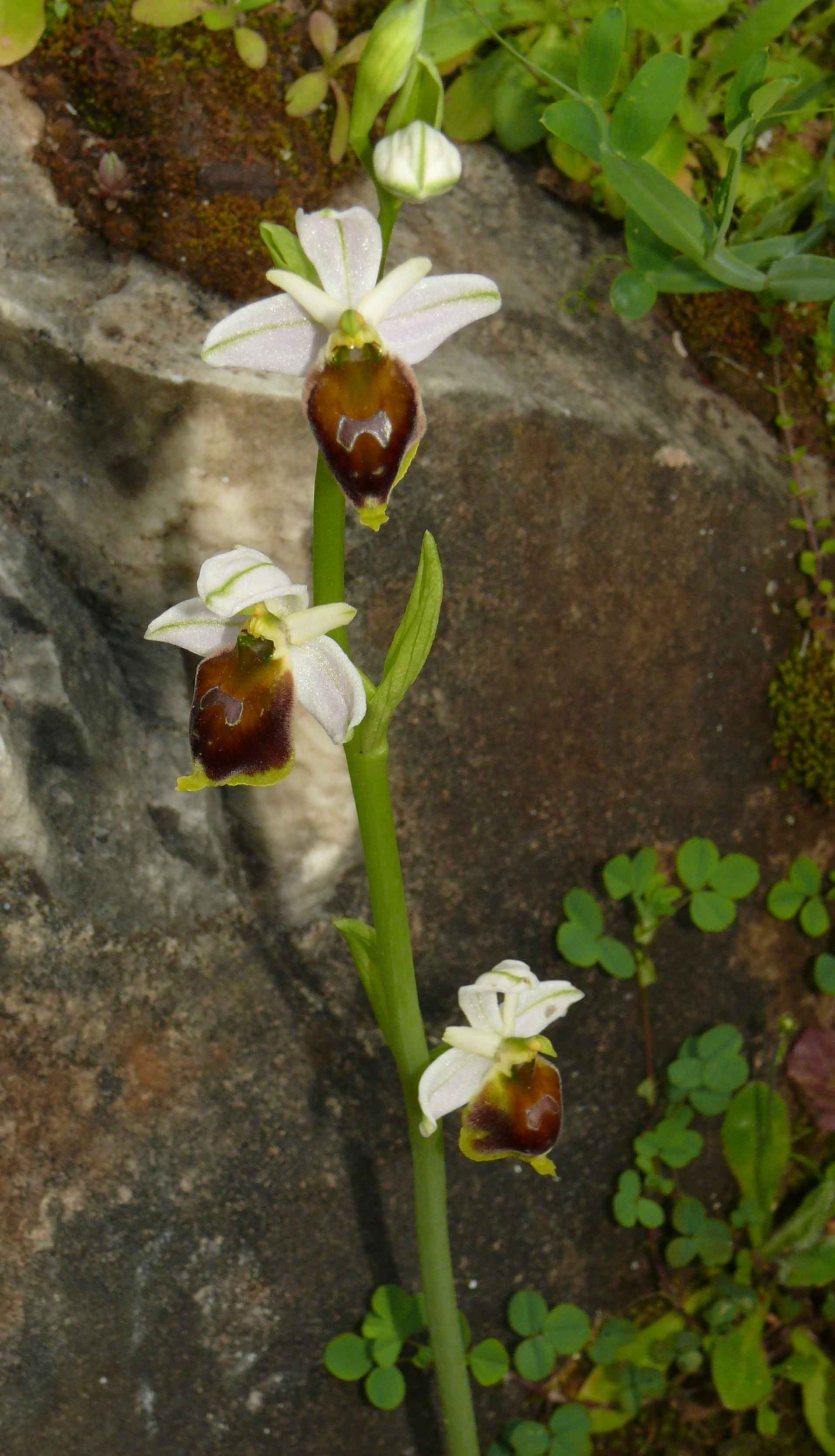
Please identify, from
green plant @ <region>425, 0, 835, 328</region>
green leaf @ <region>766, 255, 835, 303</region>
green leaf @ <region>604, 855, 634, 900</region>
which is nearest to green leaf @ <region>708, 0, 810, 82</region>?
green plant @ <region>425, 0, 835, 328</region>

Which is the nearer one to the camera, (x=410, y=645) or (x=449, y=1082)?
(x=410, y=645)

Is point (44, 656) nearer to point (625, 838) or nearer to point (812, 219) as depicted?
point (625, 838)

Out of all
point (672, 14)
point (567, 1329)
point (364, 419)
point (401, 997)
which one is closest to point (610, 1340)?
point (567, 1329)

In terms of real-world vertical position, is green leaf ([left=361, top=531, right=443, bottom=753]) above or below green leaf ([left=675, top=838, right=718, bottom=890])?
above

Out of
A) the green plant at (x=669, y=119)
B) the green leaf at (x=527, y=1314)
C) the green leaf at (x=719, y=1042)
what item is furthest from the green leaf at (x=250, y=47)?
the green leaf at (x=527, y=1314)

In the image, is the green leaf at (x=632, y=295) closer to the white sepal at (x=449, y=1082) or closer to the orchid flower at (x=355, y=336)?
the orchid flower at (x=355, y=336)

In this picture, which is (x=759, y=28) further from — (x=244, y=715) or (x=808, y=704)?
(x=244, y=715)

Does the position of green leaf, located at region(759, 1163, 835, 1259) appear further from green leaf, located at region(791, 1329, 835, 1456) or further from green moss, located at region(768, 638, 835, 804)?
green moss, located at region(768, 638, 835, 804)
